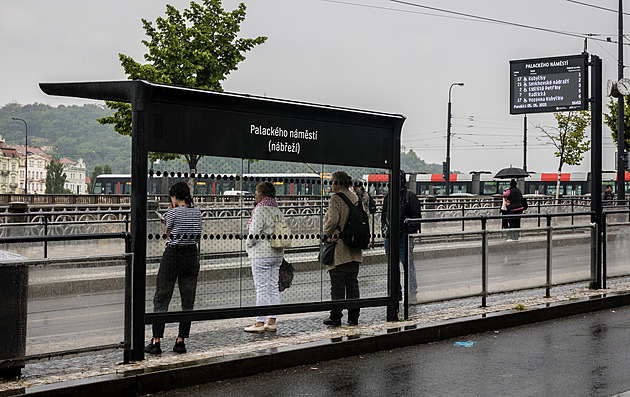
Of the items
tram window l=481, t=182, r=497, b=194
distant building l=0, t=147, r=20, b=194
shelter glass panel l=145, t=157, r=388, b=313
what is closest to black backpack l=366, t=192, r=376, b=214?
shelter glass panel l=145, t=157, r=388, b=313

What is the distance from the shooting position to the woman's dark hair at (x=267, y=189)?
7828 millimetres

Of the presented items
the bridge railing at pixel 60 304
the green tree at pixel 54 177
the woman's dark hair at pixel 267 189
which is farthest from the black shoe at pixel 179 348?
the green tree at pixel 54 177

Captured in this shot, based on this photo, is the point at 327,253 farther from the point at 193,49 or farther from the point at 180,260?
the point at 193,49

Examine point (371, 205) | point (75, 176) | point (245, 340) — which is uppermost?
point (75, 176)

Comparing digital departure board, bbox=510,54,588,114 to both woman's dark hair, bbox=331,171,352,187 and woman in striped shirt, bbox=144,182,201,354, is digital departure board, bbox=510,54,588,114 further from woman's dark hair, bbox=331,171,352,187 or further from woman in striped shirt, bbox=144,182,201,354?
woman in striped shirt, bbox=144,182,201,354

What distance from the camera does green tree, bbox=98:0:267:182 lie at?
29.4m

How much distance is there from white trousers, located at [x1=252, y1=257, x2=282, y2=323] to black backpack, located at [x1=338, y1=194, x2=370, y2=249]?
0.97 m

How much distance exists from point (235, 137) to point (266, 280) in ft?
4.81

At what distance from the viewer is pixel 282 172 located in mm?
7859

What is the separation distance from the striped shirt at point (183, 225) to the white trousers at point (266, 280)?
0.80 metres

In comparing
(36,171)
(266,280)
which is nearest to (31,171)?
(36,171)

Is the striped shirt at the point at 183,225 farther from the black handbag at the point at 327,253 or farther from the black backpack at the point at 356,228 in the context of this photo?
the black backpack at the point at 356,228

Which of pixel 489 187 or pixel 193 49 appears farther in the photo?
pixel 489 187

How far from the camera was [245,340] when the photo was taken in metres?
7.63
